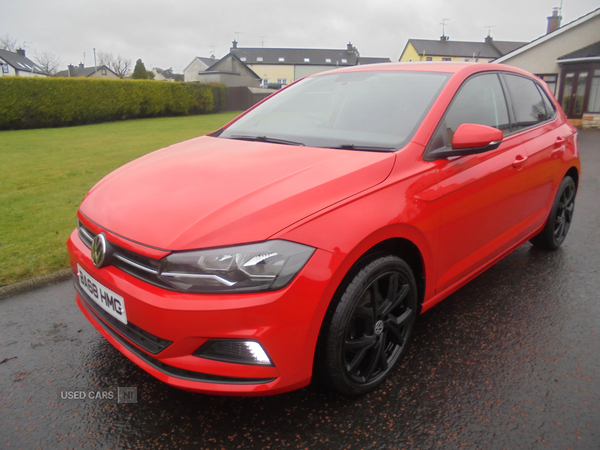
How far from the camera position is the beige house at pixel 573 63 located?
20.7m

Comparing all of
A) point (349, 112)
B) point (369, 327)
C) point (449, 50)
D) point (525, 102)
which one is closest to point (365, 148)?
point (349, 112)

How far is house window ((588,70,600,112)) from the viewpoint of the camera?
67.4 feet

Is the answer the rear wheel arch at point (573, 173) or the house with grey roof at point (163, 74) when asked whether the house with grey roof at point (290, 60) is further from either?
the rear wheel arch at point (573, 173)

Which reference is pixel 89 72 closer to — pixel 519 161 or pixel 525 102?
pixel 525 102

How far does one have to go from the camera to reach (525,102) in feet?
11.6

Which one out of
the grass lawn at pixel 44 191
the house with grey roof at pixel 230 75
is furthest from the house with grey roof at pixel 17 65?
the grass lawn at pixel 44 191

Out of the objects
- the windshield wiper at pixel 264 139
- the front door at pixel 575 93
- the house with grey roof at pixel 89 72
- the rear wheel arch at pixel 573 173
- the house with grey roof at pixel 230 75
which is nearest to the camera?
the windshield wiper at pixel 264 139

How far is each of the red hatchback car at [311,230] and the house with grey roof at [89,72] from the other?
84734mm

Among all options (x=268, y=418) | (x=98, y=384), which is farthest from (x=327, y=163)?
(x=98, y=384)

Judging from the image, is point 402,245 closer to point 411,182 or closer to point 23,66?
point 411,182

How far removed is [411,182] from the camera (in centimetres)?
227

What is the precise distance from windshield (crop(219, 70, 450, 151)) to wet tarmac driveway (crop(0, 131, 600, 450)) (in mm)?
1312

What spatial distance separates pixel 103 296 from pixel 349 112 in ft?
5.88

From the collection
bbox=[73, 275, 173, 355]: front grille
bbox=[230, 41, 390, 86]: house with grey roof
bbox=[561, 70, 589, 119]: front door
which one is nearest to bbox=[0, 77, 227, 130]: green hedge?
bbox=[73, 275, 173, 355]: front grille
